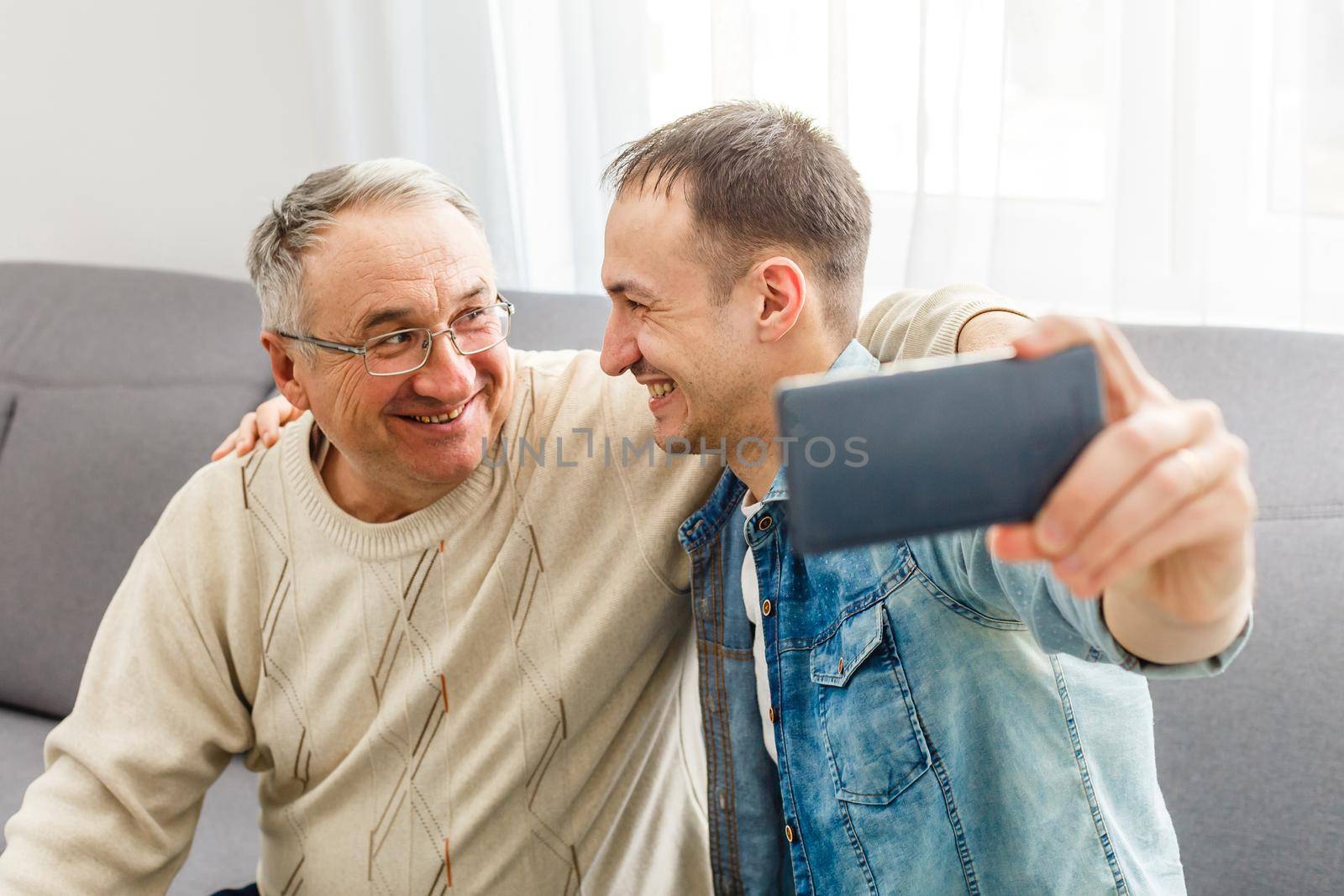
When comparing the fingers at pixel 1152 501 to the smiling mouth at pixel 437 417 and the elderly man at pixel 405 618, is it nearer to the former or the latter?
the elderly man at pixel 405 618

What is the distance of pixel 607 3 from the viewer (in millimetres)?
1894

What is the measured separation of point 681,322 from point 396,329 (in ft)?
1.08

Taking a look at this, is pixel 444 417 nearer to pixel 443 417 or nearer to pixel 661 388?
pixel 443 417

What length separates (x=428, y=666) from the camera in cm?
128

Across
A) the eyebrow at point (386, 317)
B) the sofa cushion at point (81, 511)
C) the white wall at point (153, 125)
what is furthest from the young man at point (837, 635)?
the white wall at point (153, 125)

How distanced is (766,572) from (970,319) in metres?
0.31

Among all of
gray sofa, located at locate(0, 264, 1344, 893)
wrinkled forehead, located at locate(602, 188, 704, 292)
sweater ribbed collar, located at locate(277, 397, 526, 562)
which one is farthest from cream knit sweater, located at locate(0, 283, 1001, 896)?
gray sofa, located at locate(0, 264, 1344, 893)

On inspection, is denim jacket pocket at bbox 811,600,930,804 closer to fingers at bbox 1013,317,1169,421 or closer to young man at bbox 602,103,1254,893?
young man at bbox 602,103,1254,893

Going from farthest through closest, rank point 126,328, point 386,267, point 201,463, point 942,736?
point 126,328
point 201,463
point 386,267
point 942,736

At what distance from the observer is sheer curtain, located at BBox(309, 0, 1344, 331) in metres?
1.45

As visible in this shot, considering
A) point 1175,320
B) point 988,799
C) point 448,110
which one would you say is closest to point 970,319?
point 988,799

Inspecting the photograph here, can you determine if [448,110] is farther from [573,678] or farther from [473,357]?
[573,678]

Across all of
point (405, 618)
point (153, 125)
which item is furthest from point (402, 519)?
point (153, 125)

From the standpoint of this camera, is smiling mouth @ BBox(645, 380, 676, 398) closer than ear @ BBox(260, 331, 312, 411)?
Yes
